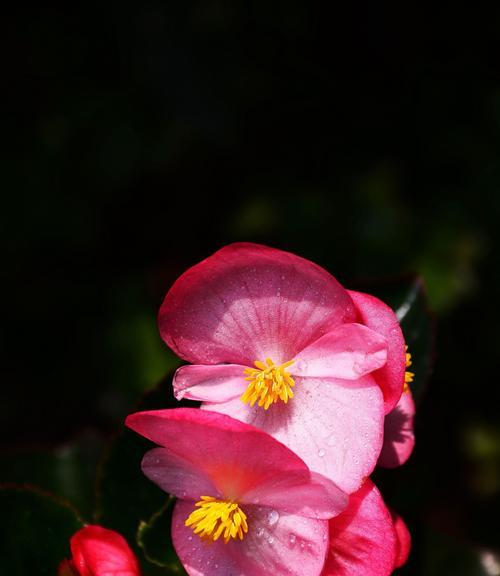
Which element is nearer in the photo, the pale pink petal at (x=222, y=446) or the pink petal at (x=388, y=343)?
the pale pink petal at (x=222, y=446)

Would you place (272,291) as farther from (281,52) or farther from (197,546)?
(281,52)

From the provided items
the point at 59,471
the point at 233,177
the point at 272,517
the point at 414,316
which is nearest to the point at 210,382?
the point at 272,517

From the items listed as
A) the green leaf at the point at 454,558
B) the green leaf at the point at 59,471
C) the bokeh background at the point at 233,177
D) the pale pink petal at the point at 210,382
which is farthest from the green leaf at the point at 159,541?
the bokeh background at the point at 233,177

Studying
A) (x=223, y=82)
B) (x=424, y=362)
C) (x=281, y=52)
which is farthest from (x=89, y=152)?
(x=424, y=362)

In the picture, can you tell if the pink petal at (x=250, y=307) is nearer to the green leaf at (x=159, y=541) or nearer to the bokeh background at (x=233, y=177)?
the green leaf at (x=159, y=541)

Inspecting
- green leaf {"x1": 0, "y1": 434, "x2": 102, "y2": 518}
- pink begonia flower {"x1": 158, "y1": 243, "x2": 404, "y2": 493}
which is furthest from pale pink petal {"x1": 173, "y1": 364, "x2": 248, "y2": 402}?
green leaf {"x1": 0, "y1": 434, "x2": 102, "y2": 518}

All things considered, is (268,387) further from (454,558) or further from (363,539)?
(454,558)
